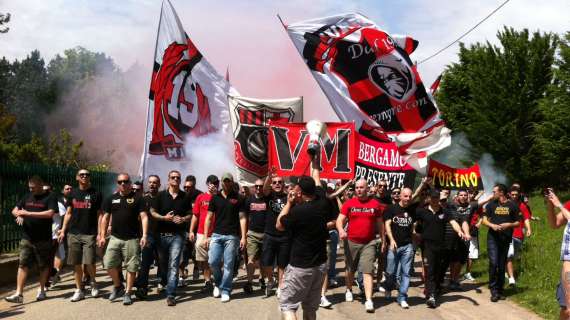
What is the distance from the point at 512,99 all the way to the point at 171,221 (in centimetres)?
3332

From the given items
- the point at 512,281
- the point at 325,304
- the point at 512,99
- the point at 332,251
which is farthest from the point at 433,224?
the point at 512,99

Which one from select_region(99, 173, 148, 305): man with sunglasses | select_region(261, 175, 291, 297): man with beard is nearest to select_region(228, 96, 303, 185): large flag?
select_region(261, 175, 291, 297): man with beard

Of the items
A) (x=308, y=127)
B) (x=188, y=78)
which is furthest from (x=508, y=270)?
(x=188, y=78)

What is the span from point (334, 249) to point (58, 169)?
6.23 metres

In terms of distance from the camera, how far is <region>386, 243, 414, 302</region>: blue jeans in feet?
30.5

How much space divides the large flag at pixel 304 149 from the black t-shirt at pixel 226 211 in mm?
934

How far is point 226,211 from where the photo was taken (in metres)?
9.63

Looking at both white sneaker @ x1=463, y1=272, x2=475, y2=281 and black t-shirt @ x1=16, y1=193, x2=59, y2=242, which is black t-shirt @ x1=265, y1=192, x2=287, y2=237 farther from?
white sneaker @ x1=463, y1=272, x2=475, y2=281

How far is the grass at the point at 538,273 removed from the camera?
9430 millimetres

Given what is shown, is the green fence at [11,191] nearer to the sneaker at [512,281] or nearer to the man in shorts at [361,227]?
the man in shorts at [361,227]

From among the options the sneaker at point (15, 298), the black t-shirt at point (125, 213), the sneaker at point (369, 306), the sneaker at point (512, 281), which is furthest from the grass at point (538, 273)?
the sneaker at point (15, 298)

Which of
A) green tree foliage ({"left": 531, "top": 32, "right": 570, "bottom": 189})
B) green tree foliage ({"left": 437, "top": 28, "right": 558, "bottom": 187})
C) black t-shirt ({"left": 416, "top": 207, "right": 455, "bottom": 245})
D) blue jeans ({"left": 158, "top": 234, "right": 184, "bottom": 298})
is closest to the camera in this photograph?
blue jeans ({"left": 158, "top": 234, "right": 184, "bottom": 298})

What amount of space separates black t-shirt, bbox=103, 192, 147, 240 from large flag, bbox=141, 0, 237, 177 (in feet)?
7.60

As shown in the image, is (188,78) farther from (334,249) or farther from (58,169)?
(334,249)
